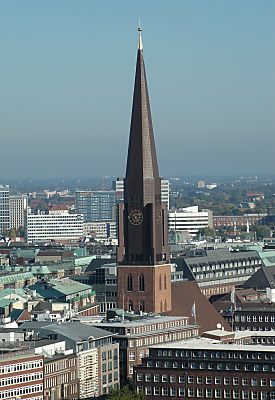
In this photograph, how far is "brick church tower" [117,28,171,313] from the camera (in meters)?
128

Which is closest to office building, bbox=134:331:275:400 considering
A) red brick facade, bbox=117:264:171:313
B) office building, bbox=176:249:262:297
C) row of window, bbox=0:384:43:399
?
row of window, bbox=0:384:43:399

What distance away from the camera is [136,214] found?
422 feet

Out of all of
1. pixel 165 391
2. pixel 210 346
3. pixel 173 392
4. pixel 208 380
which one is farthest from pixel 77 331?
pixel 208 380

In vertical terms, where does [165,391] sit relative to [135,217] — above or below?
below

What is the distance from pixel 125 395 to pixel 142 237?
92.1ft

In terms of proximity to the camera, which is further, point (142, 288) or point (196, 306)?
point (196, 306)

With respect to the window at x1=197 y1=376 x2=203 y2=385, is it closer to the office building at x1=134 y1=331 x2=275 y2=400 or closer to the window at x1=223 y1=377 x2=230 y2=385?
the office building at x1=134 y1=331 x2=275 y2=400

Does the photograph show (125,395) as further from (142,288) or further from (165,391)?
(142,288)

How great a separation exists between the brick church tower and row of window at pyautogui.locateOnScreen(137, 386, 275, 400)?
22237 mm

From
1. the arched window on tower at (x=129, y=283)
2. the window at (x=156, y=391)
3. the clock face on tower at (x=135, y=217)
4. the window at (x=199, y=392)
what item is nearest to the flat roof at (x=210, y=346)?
the window at (x=199, y=392)

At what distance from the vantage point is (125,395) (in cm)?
10125

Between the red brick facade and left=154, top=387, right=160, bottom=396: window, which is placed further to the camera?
the red brick facade

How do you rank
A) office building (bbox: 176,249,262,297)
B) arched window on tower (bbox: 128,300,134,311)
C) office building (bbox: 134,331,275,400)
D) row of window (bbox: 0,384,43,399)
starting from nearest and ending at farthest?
row of window (bbox: 0,384,43,399), office building (bbox: 134,331,275,400), arched window on tower (bbox: 128,300,134,311), office building (bbox: 176,249,262,297)

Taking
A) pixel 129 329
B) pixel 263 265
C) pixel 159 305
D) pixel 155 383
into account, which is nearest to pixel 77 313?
pixel 159 305
